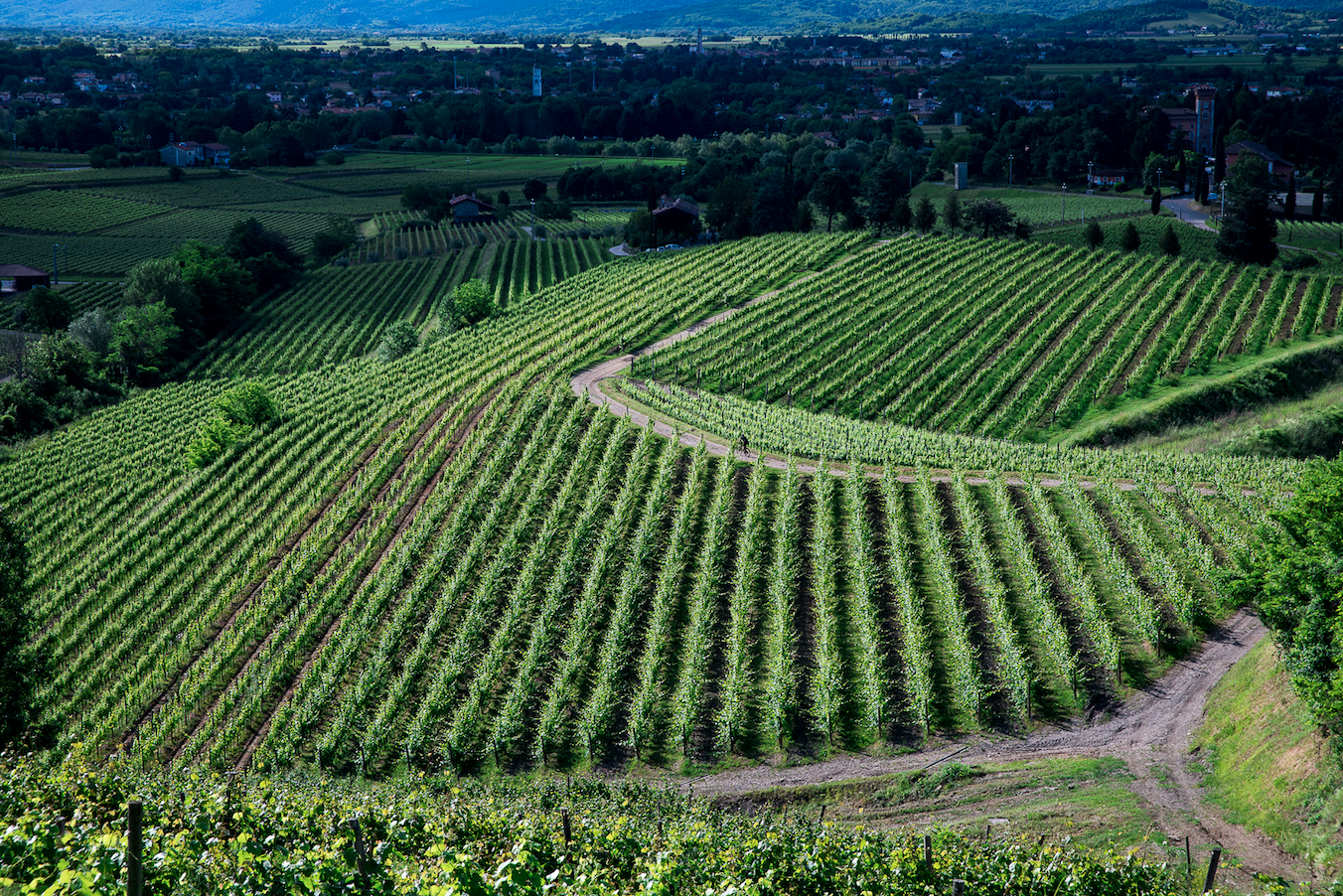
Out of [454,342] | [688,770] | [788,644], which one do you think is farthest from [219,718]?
[454,342]

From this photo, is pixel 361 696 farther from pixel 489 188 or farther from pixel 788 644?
pixel 489 188

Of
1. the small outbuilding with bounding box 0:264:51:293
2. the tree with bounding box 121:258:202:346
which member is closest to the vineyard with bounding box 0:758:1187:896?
the tree with bounding box 121:258:202:346

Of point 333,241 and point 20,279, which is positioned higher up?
point 333,241

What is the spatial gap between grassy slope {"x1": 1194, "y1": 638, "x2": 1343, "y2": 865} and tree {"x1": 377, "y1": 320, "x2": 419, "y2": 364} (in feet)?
191

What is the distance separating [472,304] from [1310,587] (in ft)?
209

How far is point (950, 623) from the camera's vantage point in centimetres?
3080

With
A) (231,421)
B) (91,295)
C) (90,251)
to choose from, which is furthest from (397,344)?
(90,251)

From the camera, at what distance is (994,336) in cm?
6231

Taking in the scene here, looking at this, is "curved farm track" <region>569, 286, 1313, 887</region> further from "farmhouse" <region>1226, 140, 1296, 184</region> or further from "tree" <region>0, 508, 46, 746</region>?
"farmhouse" <region>1226, 140, 1296, 184</region>

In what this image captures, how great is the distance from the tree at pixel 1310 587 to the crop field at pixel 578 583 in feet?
14.6

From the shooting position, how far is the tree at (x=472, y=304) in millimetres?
78438

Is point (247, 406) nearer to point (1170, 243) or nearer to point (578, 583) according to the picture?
point (578, 583)

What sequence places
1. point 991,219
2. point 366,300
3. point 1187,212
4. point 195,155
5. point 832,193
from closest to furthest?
point 991,219, point 832,193, point 1187,212, point 366,300, point 195,155

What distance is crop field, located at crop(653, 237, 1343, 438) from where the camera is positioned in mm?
55312
